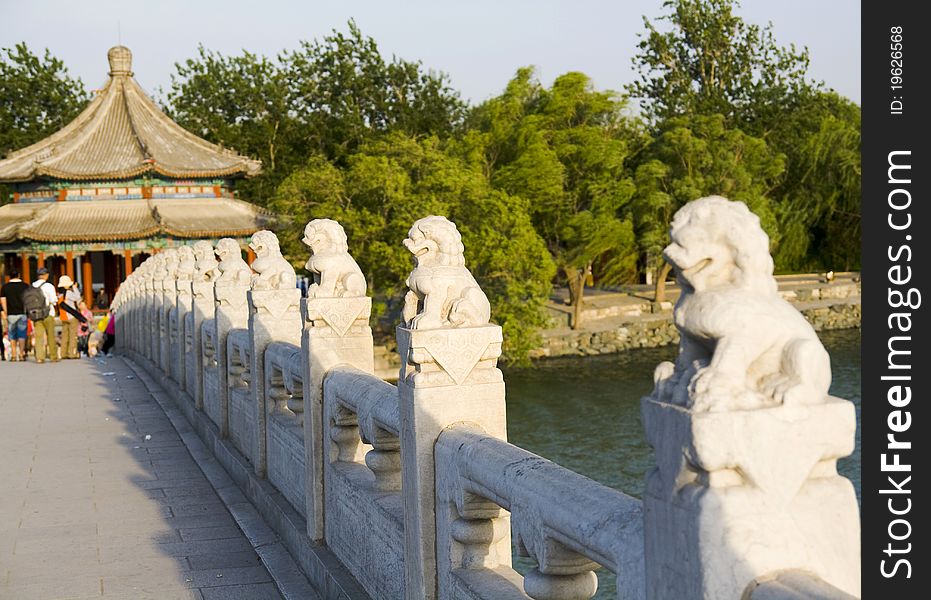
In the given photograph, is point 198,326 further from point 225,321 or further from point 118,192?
point 118,192

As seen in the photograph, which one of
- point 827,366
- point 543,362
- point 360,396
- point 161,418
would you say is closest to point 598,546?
point 827,366

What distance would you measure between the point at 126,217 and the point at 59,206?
2.40m

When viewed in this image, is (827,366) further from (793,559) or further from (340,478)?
(340,478)

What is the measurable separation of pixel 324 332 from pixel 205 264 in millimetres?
6173

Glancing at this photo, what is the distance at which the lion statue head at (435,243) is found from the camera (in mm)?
4438

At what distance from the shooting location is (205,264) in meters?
11.8

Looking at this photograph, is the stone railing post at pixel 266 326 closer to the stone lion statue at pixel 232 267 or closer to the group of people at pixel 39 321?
the stone lion statue at pixel 232 267

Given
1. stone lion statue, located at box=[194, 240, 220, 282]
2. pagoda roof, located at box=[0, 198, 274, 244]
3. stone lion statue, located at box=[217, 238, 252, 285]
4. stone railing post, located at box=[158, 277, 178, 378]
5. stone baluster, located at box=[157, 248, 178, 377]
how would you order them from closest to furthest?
stone lion statue, located at box=[217, 238, 252, 285], stone lion statue, located at box=[194, 240, 220, 282], stone railing post, located at box=[158, 277, 178, 378], stone baluster, located at box=[157, 248, 178, 377], pagoda roof, located at box=[0, 198, 274, 244]

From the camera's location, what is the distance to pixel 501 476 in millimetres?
3498

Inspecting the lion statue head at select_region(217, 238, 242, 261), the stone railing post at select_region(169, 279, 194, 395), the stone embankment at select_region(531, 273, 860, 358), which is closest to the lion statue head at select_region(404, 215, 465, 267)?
the lion statue head at select_region(217, 238, 242, 261)

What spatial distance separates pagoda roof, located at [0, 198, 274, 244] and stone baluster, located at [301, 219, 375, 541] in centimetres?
2928

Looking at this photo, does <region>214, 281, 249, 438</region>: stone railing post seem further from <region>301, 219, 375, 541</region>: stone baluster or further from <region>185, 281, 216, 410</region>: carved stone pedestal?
<region>301, 219, 375, 541</region>: stone baluster

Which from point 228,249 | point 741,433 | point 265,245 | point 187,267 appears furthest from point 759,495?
point 187,267

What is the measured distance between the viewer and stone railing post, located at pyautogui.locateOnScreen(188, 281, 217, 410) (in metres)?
10.5
